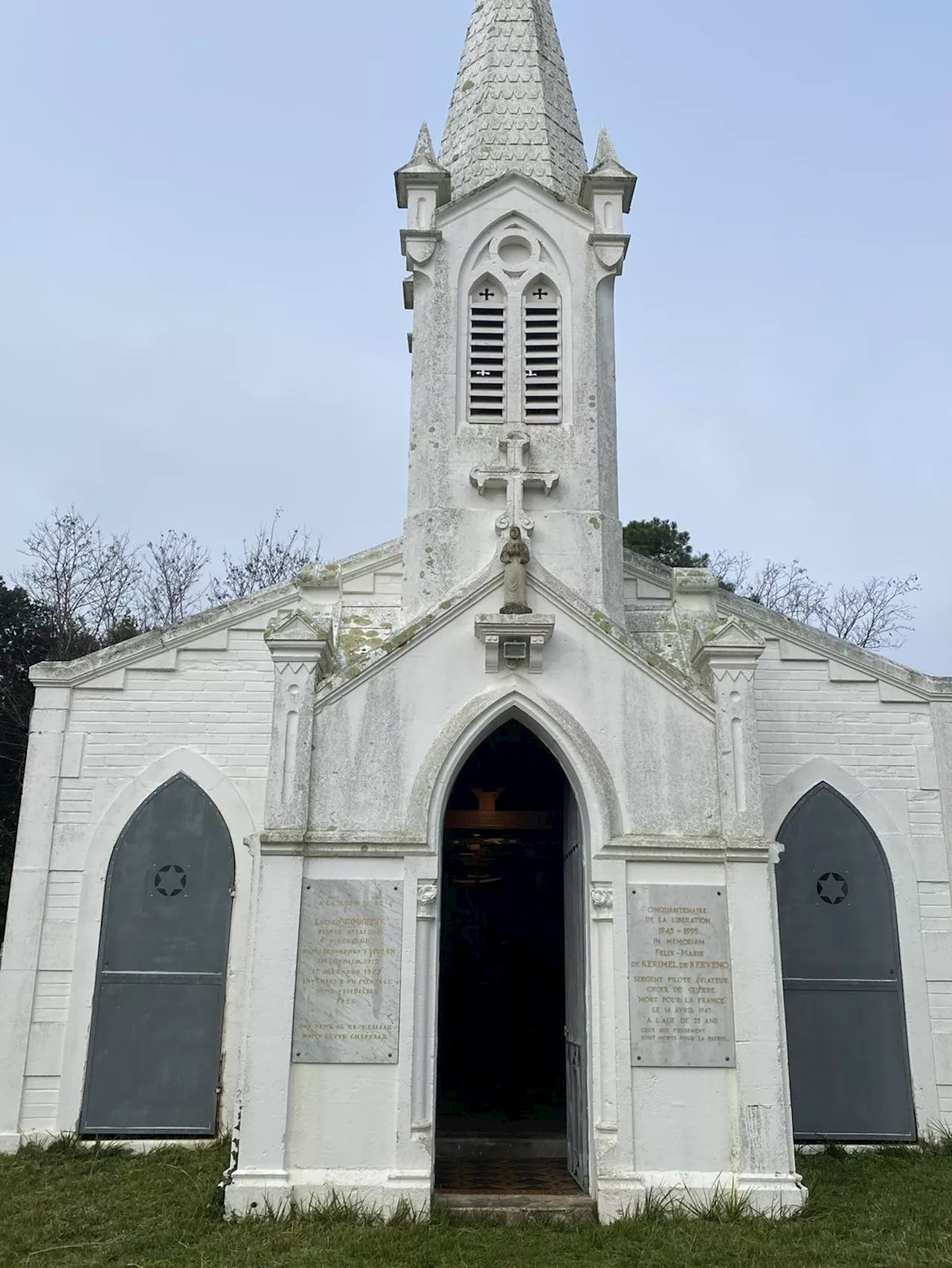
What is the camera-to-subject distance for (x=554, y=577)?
1234 centimetres

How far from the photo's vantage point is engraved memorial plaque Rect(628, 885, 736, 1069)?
1042 cm

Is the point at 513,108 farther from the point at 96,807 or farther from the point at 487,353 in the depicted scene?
the point at 96,807

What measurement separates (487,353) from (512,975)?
9.30 meters

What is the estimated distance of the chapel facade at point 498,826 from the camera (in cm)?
1037

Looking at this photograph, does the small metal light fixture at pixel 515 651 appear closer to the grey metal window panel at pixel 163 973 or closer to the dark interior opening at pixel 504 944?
the dark interior opening at pixel 504 944

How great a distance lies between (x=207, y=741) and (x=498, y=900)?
6.00m

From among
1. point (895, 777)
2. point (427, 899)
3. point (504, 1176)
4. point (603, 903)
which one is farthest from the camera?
point (895, 777)

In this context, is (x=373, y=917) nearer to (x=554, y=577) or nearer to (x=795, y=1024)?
(x=554, y=577)

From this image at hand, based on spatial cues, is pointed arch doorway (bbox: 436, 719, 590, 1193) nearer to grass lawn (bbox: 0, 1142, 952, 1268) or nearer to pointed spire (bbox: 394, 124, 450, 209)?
grass lawn (bbox: 0, 1142, 952, 1268)

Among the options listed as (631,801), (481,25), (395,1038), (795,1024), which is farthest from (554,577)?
(481,25)

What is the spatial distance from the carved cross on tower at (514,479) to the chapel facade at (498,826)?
0.04 m

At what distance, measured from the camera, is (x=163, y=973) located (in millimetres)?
13602

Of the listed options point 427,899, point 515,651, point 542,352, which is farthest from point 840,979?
point 542,352

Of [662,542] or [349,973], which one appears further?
[662,542]
